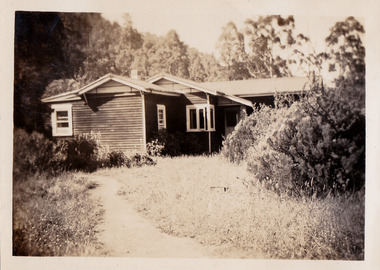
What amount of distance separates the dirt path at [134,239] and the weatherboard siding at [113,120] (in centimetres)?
57

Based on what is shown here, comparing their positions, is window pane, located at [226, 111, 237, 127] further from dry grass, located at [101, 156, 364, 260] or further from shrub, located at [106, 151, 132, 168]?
shrub, located at [106, 151, 132, 168]

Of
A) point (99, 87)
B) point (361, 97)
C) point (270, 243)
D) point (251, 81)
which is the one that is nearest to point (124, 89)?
point (99, 87)

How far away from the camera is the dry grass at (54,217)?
3.18 m

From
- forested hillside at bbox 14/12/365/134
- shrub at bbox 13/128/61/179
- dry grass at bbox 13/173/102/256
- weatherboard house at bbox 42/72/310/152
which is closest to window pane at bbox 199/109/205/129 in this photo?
weatherboard house at bbox 42/72/310/152

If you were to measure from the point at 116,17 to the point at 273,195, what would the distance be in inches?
103

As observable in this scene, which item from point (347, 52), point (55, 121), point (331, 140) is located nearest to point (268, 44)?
point (347, 52)

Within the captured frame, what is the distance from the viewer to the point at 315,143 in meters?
3.18

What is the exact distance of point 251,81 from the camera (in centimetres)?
328

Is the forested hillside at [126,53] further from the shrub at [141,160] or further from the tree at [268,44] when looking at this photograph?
the shrub at [141,160]

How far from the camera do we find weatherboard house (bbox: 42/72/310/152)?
3301mm

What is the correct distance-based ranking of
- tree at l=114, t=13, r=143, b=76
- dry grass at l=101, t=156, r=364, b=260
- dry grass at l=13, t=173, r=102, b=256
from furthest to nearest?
tree at l=114, t=13, r=143, b=76
dry grass at l=13, t=173, r=102, b=256
dry grass at l=101, t=156, r=364, b=260

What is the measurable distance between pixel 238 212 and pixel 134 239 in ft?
3.78

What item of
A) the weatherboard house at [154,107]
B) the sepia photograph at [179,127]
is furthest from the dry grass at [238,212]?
the weatherboard house at [154,107]

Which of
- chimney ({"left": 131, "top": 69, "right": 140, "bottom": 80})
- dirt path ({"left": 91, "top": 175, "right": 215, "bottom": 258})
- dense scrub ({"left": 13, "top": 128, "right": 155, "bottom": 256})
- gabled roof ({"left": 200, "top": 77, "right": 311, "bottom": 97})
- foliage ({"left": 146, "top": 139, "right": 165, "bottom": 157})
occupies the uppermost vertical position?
chimney ({"left": 131, "top": 69, "right": 140, "bottom": 80})
